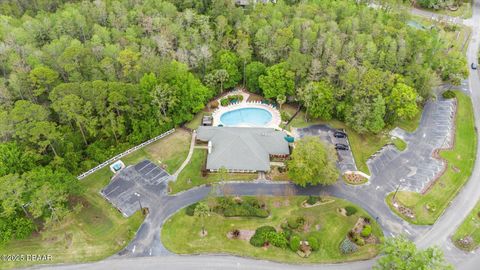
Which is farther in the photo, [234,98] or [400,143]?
[234,98]

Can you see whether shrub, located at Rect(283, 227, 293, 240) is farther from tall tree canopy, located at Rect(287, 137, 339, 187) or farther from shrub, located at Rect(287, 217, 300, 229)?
tall tree canopy, located at Rect(287, 137, 339, 187)

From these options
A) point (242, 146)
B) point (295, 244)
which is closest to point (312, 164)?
point (295, 244)

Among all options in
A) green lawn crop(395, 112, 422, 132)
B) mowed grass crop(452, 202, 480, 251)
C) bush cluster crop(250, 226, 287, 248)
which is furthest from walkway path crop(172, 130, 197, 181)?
mowed grass crop(452, 202, 480, 251)

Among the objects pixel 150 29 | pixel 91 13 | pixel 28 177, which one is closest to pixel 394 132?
pixel 150 29

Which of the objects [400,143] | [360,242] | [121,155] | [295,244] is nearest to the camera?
[295,244]

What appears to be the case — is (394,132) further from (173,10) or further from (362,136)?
(173,10)

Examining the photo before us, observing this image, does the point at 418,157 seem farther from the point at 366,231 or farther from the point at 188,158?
the point at 188,158

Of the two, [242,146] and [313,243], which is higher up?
[242,146]
